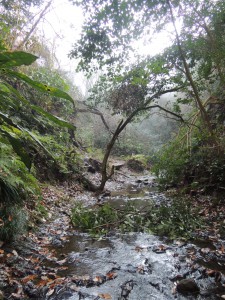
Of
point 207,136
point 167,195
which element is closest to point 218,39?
point 207,136

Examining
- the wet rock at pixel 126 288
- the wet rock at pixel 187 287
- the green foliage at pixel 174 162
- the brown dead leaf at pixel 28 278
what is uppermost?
the green foliage at pixel 174 162

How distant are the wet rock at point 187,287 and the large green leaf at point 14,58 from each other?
7.80 feet

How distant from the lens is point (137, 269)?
275cm

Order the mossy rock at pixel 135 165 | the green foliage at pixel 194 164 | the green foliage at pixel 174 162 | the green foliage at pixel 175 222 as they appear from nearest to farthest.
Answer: the green foliage at pixel 175 222, the green foliage at pixel 194 164, the green foliage at pixel 174 162, the mossy rock at pixel 135 165

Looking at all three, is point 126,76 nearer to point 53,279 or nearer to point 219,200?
point 219,200

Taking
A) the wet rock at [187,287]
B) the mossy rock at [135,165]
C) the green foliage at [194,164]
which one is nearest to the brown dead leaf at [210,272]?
the wet rock at [187,287]

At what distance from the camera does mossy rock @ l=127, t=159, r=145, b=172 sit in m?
15.8

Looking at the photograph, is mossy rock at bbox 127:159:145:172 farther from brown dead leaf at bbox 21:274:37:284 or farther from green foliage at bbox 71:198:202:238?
brown dead leaf at bbox 21:274:37:284

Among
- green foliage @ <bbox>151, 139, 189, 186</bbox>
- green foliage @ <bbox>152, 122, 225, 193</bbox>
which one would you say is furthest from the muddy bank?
green foliage @ <bbox>151, 139, 189, 186</bbox>

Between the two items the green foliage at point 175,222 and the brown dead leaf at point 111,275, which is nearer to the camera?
the brown dead leaf at point 111,275

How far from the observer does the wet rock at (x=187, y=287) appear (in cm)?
227

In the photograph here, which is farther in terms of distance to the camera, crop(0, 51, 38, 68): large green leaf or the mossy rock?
the mossy rock

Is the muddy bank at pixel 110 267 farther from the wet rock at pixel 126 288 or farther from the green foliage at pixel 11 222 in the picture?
the green foliage at pixel 11 222

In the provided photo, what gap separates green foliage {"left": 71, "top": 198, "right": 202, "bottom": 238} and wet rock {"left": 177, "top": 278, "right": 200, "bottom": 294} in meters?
1.50
